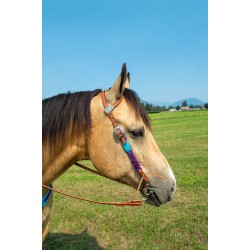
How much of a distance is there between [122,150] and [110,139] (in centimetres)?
14

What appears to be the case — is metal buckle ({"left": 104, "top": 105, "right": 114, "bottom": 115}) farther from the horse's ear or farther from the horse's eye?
the horse's eye

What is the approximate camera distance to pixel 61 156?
7.14 ft

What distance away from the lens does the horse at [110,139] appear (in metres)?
2.06

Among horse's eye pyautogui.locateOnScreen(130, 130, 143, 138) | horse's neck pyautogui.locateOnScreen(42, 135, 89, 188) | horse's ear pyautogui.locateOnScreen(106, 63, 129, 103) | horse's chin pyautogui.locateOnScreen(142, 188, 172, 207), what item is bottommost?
horse's chin pyautogui.locateOnScreen(142, 188, 172, 207)

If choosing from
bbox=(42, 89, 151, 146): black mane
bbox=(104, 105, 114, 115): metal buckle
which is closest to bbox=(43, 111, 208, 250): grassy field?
bbox=(42, 89, 151, 146): black mane

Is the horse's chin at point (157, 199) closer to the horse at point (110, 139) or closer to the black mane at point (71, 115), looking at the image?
the horse at point (110, 139)

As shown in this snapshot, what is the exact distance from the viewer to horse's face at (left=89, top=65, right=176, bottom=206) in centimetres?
206

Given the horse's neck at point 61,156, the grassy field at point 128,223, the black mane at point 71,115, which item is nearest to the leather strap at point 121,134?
the black mane at point 71,115

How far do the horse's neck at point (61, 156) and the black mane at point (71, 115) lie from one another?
10 cm
